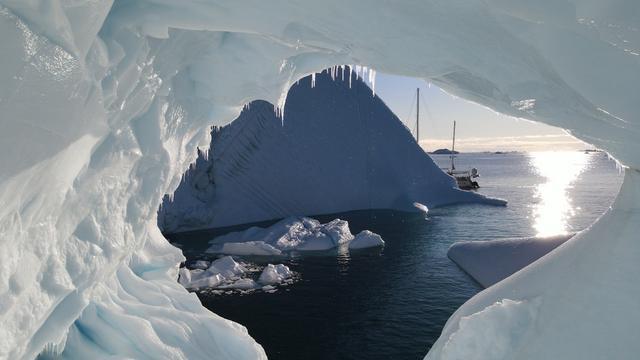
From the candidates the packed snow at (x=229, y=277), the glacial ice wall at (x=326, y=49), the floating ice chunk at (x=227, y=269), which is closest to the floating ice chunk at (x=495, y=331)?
the glacial ice wall at (x=326, y=49)

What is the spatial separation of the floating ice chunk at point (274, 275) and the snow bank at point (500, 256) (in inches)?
197

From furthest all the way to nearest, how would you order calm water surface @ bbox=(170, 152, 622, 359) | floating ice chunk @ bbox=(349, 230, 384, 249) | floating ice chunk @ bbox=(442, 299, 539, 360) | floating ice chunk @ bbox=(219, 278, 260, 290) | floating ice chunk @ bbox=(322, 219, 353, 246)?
1. floating ice chunk @ bbox=(322, 219, 353, 246)
2. floating ice chunk @ bbox=(349, 230, 384, 249)
3. floating ice chunk @ bbox=(219, 278, 260, 290)
4. calm water surface @ bbox=(170, 152, 622, 359)
5. floating ice chunk @ bbox=(442, 299, 539, 360)

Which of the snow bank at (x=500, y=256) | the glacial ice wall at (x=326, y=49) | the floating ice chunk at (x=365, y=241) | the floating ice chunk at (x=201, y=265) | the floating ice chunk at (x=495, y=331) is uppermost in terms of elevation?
the glacial ice wall at (x=326, y=49)

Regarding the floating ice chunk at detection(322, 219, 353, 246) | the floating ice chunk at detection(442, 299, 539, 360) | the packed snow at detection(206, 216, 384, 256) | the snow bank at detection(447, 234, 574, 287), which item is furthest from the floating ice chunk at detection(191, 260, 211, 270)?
the floating ice chunk at detection(442, 299, 539, 360)

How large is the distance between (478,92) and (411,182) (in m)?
21.3

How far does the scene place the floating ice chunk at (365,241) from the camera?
1516 centimetres

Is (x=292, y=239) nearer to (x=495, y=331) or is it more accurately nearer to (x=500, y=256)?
(x=500, y=256)

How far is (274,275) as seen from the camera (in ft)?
37.3

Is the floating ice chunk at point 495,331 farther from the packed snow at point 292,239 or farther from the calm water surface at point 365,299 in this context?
the packed snow at point 292,239

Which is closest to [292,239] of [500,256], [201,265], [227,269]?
[201,265]

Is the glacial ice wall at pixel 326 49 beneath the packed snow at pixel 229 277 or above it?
above

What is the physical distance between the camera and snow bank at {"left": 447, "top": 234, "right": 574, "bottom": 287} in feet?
36.7

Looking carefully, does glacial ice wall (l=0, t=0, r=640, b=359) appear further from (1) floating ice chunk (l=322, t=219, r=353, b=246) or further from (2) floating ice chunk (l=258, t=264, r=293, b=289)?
(1) floating ice chunk (l=322, t=219, r=353, b=246)

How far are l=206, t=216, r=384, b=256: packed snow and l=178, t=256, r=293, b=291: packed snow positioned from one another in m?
2.39
